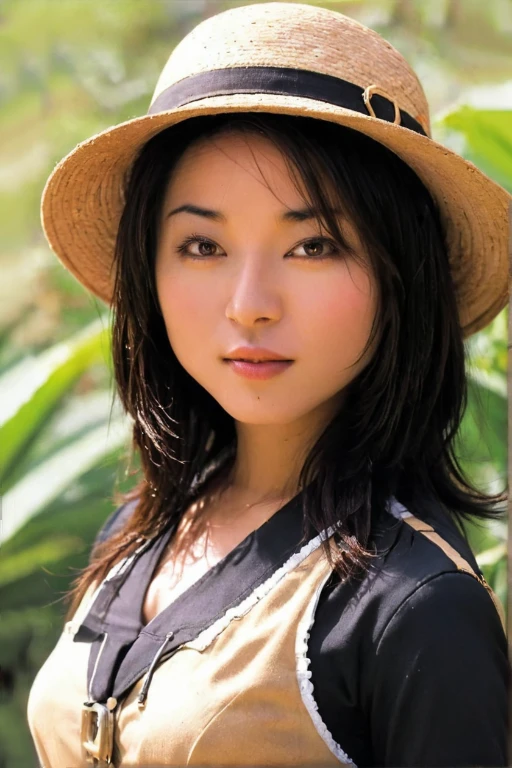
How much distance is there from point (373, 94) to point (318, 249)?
216 millimetres

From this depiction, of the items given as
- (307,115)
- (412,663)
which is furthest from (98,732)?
(307,115)

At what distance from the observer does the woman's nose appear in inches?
43.7

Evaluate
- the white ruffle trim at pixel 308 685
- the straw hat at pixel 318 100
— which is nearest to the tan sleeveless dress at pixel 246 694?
the white ruffle trim at pixel 308 685

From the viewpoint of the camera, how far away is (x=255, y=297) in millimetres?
1110

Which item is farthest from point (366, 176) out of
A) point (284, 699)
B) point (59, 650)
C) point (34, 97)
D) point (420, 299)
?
point (34, 97)

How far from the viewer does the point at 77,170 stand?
1388 millimetres

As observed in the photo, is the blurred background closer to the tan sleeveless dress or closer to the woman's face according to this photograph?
the woman's face

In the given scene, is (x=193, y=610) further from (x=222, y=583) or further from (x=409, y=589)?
(x=409, y=589)

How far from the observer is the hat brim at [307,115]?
1138mm

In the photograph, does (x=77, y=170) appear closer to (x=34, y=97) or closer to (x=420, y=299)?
(x=420, y=299)

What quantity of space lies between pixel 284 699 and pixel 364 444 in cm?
35

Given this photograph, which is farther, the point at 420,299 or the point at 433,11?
the point at 433,11

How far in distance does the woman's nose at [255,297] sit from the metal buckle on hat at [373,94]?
24 cm

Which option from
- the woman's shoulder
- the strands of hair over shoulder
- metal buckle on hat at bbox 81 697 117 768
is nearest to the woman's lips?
the strands of hair over shoulder
